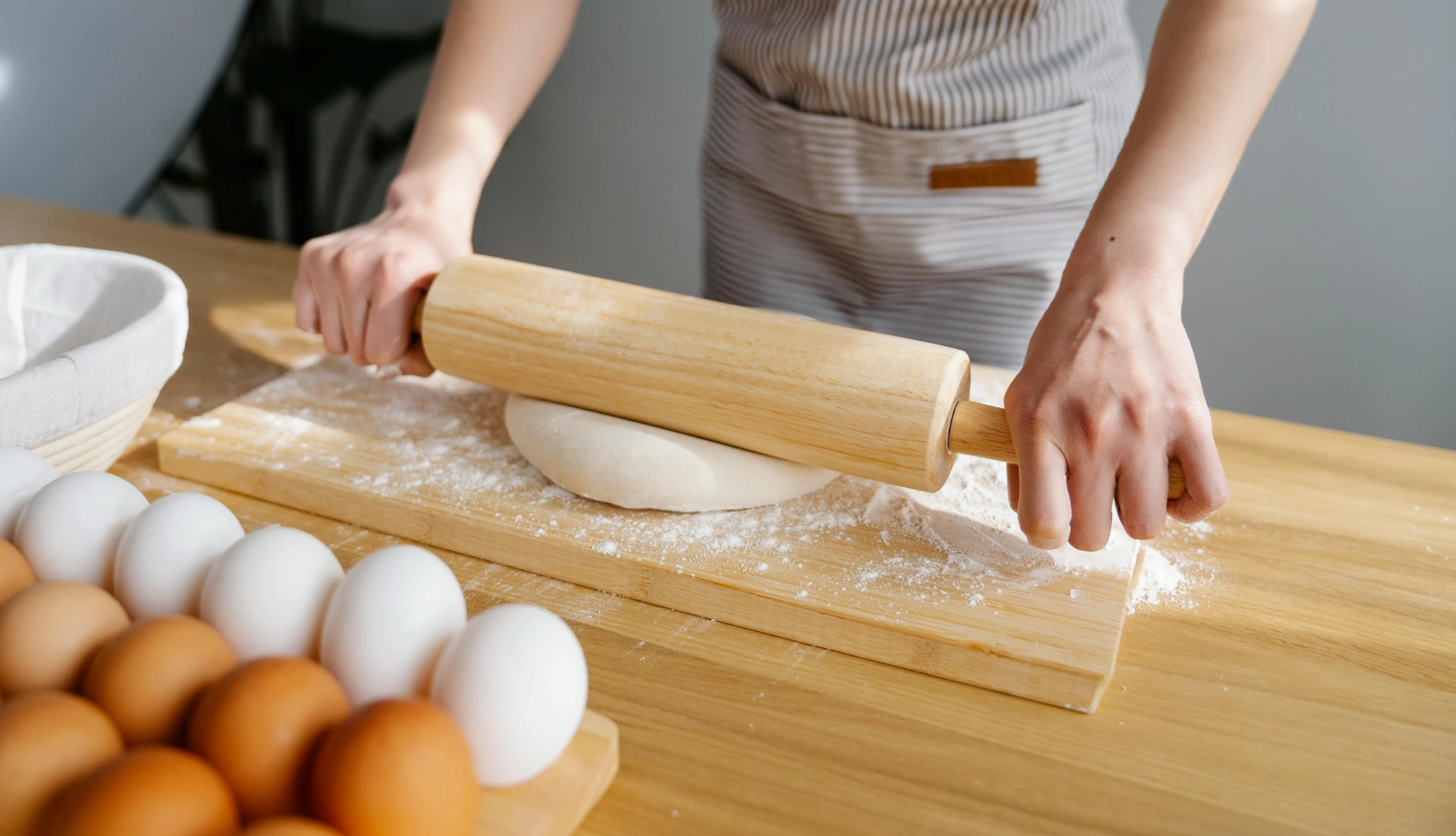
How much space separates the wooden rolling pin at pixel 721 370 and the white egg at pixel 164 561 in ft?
1.28

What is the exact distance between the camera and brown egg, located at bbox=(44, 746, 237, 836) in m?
0.42

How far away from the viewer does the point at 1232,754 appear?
2.21 feet

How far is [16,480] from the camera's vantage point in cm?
67

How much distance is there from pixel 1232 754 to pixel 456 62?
1.15m

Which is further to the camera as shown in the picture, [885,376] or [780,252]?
[780,252]

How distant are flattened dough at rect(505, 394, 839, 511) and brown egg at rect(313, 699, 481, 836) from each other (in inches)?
16.7

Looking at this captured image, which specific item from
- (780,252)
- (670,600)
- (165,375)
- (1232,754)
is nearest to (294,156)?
(780,252)

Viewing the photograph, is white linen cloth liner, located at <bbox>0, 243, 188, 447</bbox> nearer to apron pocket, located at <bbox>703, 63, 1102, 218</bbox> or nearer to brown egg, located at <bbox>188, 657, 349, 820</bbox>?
brown egg, located at <bbox>188, 657, 349, 820</bbox>

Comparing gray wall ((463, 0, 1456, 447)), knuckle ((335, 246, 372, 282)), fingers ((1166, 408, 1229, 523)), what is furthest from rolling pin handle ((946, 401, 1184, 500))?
gray wall ((463, 0, 1456, 447))

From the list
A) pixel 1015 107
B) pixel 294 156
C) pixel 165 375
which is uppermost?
pixel 1015 107

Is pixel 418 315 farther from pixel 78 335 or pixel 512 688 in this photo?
pixel 512 688

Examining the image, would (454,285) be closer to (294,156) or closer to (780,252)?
(780,252)

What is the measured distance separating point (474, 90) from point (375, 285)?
13.7 inches

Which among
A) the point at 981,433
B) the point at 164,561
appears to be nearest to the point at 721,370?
the point at 981,433
